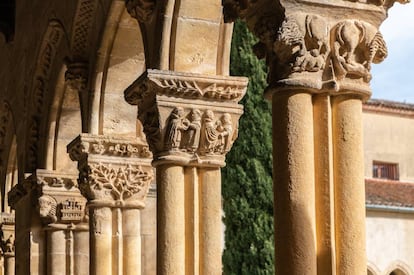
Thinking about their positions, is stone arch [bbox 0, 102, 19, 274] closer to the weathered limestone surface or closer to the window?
the weathered limestone surface

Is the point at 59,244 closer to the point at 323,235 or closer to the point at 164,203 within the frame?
the point at 164,203

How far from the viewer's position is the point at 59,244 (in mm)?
11016

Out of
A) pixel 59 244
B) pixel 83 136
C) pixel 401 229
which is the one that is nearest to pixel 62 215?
pixel 59 244

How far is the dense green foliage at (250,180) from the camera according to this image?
50.3ft

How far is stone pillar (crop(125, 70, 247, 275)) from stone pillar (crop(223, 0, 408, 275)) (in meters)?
1.88

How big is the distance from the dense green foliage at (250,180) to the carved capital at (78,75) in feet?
19.5

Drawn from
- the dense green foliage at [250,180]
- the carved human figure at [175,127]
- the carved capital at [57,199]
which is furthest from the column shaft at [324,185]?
the dense green foliage at [250,180]

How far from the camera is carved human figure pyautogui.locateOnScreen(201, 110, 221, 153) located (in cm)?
732

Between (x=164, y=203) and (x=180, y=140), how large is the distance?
0.45 meters

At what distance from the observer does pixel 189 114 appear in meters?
7.30

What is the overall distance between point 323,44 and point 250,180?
406 inches

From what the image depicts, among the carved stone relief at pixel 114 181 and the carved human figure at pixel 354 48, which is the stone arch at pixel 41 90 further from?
the carved human figure at pixel 354 48

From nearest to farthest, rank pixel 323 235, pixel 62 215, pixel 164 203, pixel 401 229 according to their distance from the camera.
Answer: pixel 323 235 < pixel 164 203 < pixel 62 215 < pixel 401 229

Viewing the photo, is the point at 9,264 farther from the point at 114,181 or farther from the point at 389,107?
the point at 389,107
